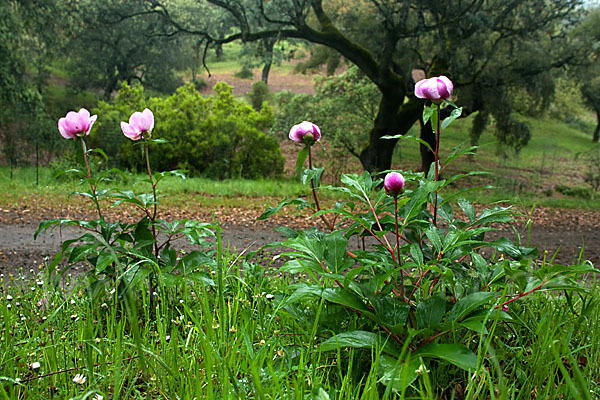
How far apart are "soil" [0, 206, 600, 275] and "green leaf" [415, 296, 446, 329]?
2.80 meters

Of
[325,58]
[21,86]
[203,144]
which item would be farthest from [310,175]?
[21,86]

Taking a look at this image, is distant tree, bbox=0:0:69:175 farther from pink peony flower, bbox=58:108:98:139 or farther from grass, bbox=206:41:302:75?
grass, bbox=206:41:302:75

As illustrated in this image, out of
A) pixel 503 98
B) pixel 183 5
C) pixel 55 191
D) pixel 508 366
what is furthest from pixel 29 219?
pixel 183 5

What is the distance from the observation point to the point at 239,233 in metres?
5.57

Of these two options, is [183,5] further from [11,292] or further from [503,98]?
[11,292]

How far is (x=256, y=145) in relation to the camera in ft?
38.7

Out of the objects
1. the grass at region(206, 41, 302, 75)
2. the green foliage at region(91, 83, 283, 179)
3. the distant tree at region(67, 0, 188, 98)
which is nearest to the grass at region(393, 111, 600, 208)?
the green foliage at region(91, 83, 283, 179)

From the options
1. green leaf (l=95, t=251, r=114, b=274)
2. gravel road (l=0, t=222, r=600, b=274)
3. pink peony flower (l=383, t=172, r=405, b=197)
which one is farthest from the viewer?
gravel road (l=0, t=222, r=600, b=274)

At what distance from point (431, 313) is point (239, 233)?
14.6ft

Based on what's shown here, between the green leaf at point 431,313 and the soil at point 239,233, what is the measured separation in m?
2.80

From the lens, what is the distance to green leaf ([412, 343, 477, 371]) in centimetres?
107

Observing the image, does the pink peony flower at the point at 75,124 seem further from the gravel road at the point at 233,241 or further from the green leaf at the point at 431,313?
the gravel road at the point at 233,241

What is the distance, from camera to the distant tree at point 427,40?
10.2 metres

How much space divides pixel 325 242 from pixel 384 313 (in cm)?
29
